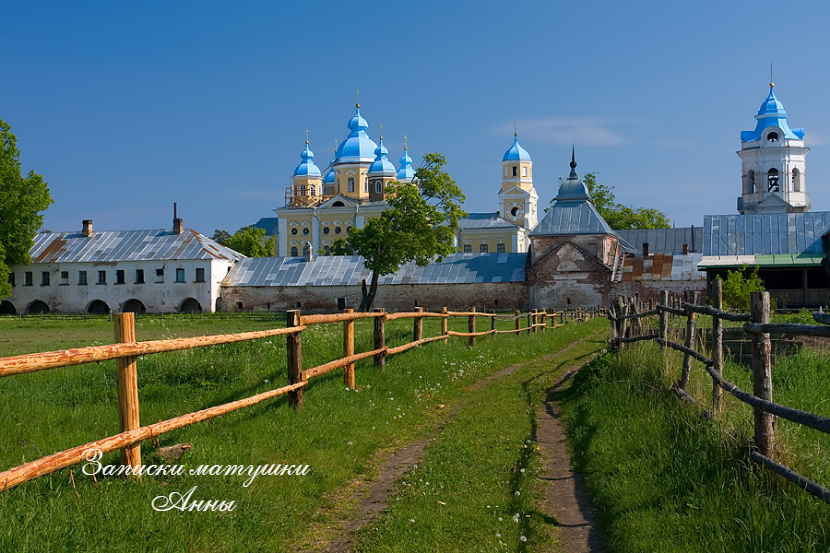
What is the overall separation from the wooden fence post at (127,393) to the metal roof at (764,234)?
4063cm

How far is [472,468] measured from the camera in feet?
22.2

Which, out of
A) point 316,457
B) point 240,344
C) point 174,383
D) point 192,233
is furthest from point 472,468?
point 192,233

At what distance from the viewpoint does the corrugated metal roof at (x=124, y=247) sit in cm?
5291

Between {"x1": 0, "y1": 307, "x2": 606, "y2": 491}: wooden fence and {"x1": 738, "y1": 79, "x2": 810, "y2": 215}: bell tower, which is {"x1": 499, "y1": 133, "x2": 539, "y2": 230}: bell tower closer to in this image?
{"x1": 738, "y1": 79, "x2": 810, "y2": 215}: bell tower

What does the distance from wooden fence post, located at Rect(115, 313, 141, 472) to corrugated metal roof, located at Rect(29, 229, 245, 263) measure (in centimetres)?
4759

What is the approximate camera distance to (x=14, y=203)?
47.4 meters

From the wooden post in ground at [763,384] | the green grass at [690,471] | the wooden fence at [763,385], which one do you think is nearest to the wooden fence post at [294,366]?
the green grass at [690,471]

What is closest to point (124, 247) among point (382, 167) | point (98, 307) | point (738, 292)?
point (98, 307)

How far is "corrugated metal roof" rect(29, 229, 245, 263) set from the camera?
52906 millimetres

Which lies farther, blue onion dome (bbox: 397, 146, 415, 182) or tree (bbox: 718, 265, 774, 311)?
blue onion dome (bbox: 397, 146, 415, 182)

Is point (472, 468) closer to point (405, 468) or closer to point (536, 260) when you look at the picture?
point (405, 468)

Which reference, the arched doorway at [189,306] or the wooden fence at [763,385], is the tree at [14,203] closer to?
the arched doorway at [189,306]

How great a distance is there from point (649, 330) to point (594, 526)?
7943 millimetres

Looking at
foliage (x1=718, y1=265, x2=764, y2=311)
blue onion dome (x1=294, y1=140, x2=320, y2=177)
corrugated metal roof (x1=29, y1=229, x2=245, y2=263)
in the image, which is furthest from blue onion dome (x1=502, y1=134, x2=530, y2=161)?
foliage (x1=718, y1=265, x2=764, y2=311)
